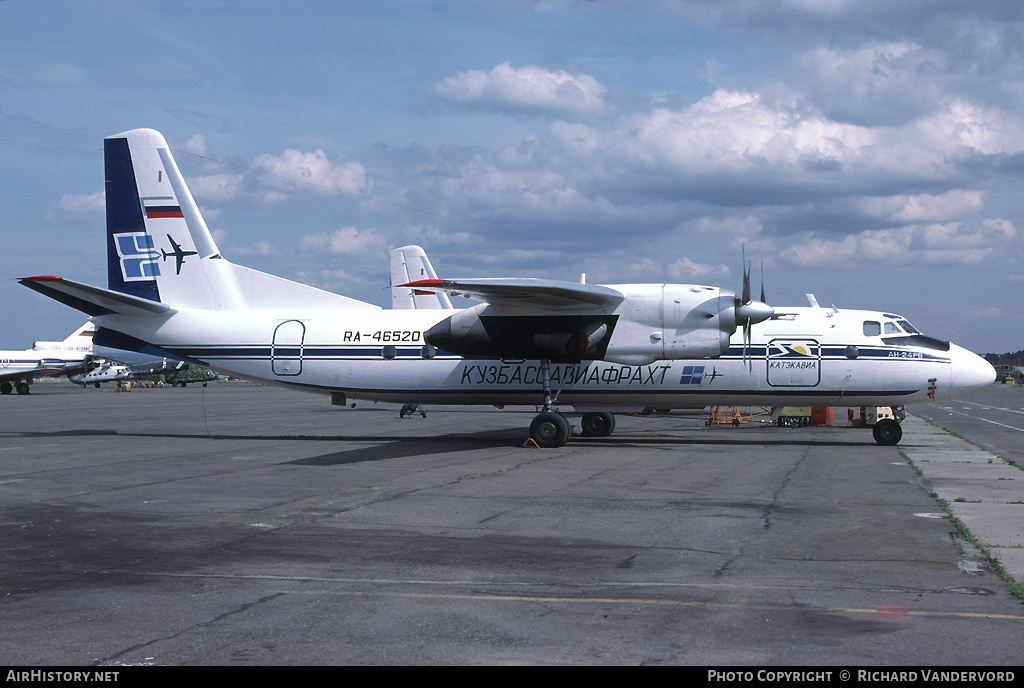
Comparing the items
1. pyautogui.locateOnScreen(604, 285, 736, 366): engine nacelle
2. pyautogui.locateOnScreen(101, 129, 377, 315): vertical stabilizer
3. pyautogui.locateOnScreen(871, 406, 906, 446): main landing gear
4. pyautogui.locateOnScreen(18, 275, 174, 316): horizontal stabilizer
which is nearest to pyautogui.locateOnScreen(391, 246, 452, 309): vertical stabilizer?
pyautogui.locateOnScreen(101, 129, 377, 315): vertical stabilizer

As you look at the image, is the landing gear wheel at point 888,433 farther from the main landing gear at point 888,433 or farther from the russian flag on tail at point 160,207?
the russian flag on tail at point 160,207

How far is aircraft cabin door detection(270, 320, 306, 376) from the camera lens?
2455 cm

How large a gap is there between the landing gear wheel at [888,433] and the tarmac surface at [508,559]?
2.93 meters

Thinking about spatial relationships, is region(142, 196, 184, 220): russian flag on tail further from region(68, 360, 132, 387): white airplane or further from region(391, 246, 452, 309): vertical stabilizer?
region(68, 360, 132, 387): white airplane

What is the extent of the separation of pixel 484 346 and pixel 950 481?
11.6 metres

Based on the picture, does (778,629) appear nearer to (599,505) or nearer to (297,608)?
(297,608)

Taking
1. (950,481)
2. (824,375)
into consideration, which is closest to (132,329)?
(824,375)

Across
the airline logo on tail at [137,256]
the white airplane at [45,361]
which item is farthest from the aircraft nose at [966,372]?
the white airplane at [45,361]

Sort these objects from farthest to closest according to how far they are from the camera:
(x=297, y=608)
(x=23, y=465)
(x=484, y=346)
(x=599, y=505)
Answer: (x=484, y=346)
(x=23, y=465)
(x=599, y=505)
(x=297, y=608)

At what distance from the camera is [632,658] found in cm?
595

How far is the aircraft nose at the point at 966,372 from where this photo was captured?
22.3m

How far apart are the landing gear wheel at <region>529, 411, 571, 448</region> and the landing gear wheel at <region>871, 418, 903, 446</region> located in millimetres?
8725

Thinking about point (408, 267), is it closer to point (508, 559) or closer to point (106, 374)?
point (508, 559)

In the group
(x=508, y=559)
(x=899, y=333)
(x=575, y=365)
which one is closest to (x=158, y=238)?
(x=575, y=365)
